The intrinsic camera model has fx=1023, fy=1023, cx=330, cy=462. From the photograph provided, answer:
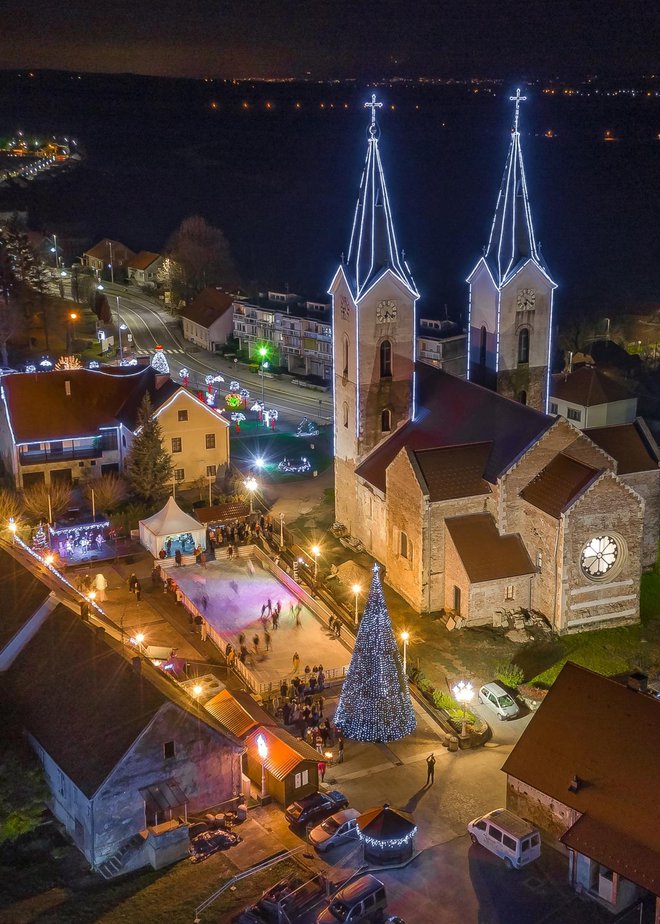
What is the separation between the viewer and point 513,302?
49344 millimetres

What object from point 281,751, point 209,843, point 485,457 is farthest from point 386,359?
point 209,843

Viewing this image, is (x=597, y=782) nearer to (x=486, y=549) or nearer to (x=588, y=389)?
(x=486, y=549)

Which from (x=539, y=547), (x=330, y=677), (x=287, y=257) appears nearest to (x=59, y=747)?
(x=330, y=677)

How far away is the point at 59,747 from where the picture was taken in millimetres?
30328

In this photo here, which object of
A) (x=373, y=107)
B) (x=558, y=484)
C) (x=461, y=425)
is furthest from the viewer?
(x=461, y=425)

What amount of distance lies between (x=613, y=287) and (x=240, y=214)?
84489 mm

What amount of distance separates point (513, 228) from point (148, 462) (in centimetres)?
2266

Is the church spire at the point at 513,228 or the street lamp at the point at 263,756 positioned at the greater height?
the church spire at the point at 513,228

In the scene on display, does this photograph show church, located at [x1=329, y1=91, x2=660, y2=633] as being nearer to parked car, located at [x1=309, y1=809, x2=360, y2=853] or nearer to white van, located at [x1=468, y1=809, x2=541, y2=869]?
white van, located at [x1=468, y1=809, x2=541, y2=869]

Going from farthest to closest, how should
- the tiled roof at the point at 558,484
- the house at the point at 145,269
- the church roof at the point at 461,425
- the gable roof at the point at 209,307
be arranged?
the house at the point at 145,269, the gable roof at the point at 209,307, the church roof at the point at 461,425, the tiled roof at the point at 558,484

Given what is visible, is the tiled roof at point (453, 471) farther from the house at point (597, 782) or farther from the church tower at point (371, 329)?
the house at point (597, 782)

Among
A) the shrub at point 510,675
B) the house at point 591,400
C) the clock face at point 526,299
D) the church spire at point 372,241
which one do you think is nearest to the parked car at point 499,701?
the shrub at point 510,675

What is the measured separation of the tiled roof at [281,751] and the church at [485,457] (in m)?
12.4

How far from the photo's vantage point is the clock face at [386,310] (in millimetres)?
47844
